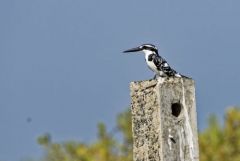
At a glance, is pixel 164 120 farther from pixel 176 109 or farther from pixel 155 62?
pixel 155 62

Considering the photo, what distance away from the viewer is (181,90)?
1212 centimetres

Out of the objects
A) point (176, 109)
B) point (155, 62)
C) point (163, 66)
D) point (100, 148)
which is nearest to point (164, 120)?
point (176, 109)

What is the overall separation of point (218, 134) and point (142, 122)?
58.2 feet

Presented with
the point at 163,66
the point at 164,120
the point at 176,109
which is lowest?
the point at 164,120

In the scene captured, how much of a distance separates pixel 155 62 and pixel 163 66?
58cm

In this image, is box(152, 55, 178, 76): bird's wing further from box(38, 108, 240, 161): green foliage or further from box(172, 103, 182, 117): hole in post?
box(38, 108, 240, 161): green foliage

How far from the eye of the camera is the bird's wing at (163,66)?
1288 centimetres

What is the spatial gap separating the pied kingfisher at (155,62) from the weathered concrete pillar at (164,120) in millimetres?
407

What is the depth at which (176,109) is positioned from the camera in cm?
1205

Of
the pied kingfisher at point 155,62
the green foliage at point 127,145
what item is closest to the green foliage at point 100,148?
the green foliage at point 127,145

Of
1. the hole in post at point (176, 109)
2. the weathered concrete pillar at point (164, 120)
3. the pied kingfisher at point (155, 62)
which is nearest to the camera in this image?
the weathered concrete pillar at point (164, 120)

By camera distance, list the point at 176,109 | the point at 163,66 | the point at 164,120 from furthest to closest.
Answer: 1. the point at 163,66
2. the point at 176,109
3. the point at 164,120

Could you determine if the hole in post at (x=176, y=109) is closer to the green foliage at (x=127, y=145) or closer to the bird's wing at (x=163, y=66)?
the bird's wing at (x=163, y=66)

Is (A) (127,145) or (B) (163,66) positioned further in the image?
(A) (127,145)
